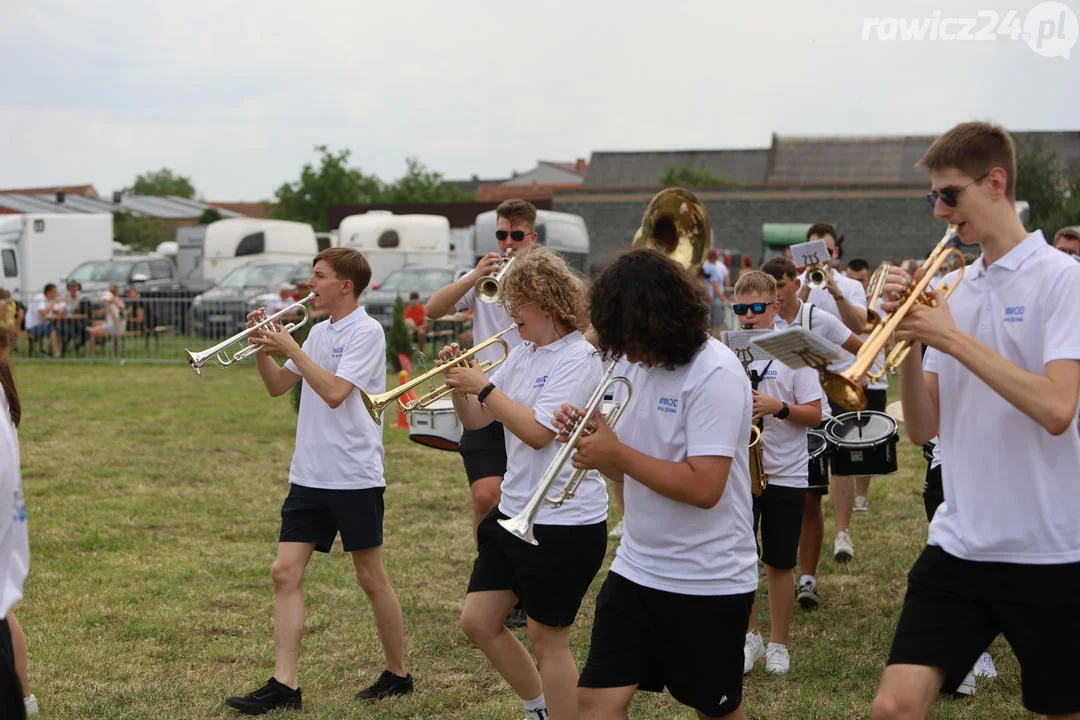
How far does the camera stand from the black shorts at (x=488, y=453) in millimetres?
5918

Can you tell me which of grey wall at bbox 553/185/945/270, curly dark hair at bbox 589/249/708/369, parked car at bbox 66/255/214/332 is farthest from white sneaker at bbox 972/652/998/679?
grey wall at bbox 553/185/945/270

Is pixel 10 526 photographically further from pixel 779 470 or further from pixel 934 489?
pixel 934 489

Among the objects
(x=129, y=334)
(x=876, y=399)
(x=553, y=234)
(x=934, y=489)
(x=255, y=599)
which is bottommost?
(x=255, y=599)

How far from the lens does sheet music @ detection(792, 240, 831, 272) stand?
745 centimetres

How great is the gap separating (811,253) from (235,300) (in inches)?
716

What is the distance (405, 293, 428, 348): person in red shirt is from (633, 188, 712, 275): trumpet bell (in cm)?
1218

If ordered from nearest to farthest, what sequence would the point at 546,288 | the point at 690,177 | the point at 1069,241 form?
the point at 546,288 < the point at 1069,241 < the point at 690,177

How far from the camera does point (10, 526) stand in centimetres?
273

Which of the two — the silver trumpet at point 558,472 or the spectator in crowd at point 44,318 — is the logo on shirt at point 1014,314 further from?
the spectator in crowd at point 44,318

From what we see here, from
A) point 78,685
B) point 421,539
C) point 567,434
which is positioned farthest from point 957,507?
point 421,539

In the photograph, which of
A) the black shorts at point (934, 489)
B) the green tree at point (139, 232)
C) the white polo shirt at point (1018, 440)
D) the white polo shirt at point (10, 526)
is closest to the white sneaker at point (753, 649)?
the black shorts at point (934, 489)

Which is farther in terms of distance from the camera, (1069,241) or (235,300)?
(235,300)

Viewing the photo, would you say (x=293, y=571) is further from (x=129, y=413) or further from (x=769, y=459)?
(x=129, y=413)

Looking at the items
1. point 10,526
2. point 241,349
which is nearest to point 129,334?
point 241,349
